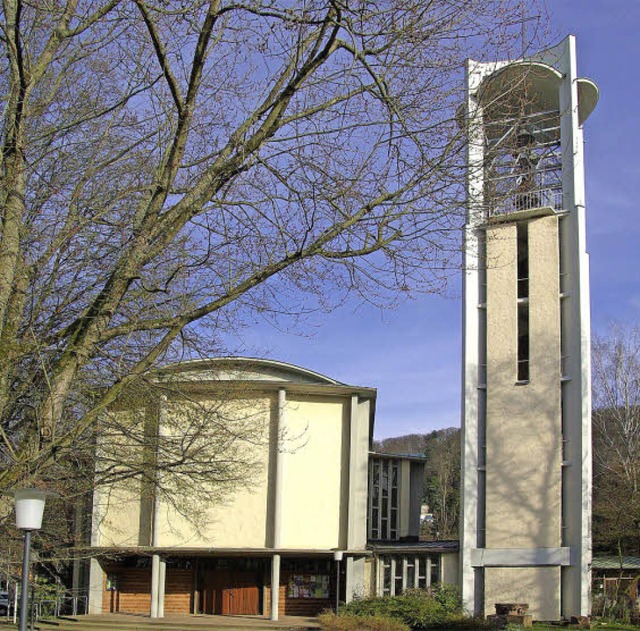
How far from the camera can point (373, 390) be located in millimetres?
29109

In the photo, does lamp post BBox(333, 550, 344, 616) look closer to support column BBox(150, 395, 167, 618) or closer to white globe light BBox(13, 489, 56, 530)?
support column BBox(150, 395, 167, 618)

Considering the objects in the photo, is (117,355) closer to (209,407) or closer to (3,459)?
(3,459)

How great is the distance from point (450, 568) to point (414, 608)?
13.7 ft

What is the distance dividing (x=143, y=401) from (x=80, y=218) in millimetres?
4763

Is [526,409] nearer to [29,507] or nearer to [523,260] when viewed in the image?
[523,260]

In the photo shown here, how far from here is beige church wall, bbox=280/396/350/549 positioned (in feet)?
93.6

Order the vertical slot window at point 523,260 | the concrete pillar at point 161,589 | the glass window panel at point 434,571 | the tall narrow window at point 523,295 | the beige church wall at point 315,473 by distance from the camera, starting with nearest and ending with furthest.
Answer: the concrete pillar at point 161,589, the beige church wall at point 315,473, the glass window panel at point 434,571, the tall narrow window at point 523,295, the vertical slot window at point 523,260

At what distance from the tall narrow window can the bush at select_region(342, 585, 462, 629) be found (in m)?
7.96

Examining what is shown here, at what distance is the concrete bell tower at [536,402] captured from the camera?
2841 centimetres

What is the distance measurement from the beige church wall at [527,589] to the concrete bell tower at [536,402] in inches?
1.2

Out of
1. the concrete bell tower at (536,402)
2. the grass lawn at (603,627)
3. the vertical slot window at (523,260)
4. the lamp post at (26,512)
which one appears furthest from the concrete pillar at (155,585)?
the lamp post at (26,512)

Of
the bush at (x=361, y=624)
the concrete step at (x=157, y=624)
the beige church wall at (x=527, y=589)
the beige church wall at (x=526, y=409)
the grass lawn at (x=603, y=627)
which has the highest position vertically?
the beige church wall at (x=526, y=409)

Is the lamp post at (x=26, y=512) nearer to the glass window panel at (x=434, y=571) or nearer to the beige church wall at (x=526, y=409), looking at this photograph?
the beige church wall at (x=526, y=409)

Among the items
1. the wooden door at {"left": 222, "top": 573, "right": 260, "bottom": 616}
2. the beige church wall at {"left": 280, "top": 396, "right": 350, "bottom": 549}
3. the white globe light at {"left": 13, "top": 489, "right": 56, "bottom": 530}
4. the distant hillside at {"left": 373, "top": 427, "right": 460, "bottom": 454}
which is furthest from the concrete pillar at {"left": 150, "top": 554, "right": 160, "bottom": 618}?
the distant hillside at {"left": 373, "top": 427, "right": 460, "bottom": 454}
